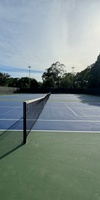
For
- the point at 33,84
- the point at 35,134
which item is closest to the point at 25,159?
the point at 35,134

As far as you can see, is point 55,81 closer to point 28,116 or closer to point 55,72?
point 55,72

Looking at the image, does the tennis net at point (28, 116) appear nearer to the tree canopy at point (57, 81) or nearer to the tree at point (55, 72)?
the tree canopy at point (57, 81)

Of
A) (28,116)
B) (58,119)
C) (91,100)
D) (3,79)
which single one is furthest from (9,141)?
(3,79)

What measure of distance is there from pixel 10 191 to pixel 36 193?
0.37 m

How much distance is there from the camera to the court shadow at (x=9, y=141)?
14.7 feet

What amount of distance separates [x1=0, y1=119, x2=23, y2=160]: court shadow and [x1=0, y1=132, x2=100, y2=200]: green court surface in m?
0.08

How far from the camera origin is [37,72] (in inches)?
3250

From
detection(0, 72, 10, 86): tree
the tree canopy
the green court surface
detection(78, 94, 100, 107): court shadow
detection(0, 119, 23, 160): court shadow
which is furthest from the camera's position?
detection(0, 72, 10, 86): tree

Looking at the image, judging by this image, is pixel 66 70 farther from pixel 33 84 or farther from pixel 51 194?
pixel 51 194

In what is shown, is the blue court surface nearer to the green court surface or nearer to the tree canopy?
the green court surface

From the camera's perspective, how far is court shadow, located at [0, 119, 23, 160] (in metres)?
4.48

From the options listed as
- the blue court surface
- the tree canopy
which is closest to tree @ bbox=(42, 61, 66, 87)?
the tree canopy

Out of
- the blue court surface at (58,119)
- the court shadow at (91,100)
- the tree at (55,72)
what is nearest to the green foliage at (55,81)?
the tree at (55,72)

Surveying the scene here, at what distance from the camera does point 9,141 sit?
5.32 meters
